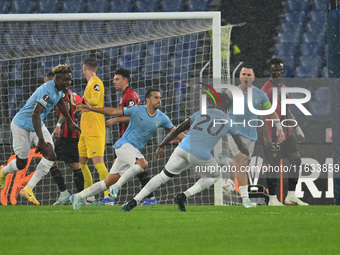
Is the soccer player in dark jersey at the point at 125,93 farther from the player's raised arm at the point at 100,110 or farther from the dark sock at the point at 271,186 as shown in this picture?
the dark sock at the point at 271,186

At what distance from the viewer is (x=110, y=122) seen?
7246mm

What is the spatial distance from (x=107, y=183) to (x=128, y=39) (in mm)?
2978

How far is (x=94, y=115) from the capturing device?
876cm

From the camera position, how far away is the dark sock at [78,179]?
8555 millimetres

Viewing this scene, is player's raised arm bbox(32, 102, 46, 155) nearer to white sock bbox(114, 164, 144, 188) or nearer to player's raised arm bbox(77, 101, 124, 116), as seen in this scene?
player's raised arm bbox(77, 101, 124, 116)

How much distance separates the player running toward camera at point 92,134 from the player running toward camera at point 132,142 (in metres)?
0.83

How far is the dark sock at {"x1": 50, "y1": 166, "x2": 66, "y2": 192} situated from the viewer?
27.4 ft

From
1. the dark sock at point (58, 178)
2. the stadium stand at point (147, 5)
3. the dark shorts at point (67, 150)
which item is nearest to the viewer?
the dark sock at point (58, 178)

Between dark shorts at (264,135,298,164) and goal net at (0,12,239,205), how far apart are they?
91 centimetres

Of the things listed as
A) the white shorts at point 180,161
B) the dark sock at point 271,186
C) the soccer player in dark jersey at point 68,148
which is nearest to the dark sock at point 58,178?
the soccer player in dark jersey at point 68,148

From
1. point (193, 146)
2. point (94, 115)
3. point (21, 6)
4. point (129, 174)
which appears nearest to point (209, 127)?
point (193, 146)

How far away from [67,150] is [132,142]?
4.47 feet

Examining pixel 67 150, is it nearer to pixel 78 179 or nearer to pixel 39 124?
pixel 78 179

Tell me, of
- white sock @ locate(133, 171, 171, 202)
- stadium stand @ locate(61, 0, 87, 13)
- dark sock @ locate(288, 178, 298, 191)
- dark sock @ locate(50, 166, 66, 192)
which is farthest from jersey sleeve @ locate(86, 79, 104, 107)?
stadium stand @ locate(61, 0, 87, 13)
